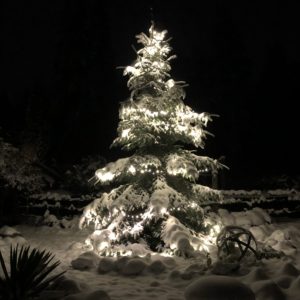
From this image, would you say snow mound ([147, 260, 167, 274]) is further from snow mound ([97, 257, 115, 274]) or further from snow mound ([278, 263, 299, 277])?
snow mound ([278, 263, 299, 277])

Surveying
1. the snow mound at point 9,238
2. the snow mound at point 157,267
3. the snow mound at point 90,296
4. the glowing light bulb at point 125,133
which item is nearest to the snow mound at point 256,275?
the snow mound at point 157,267

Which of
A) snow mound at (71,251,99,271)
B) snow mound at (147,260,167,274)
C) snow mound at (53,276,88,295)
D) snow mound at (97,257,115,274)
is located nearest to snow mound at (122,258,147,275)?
snow mound at (147,260,167,274)

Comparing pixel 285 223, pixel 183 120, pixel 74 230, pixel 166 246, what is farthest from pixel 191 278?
pixel 285 223

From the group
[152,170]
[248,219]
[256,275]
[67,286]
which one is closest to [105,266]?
[67,286]

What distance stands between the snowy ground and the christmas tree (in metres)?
1.04

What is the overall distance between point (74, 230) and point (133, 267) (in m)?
7.21

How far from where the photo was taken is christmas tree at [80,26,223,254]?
1012 centimetres

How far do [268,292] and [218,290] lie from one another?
1040 millimetres

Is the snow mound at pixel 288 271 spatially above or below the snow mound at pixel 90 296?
above

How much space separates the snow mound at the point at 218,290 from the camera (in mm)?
5457

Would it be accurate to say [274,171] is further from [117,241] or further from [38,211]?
[117,241]

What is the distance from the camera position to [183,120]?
1081cm

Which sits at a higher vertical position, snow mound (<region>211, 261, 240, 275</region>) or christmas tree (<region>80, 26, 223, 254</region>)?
christmas tree (<region>80, 26, 223, 254</region>)

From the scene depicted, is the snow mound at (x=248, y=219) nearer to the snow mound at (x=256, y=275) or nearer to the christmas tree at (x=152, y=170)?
the christmas tree at (x=152, y=170)
